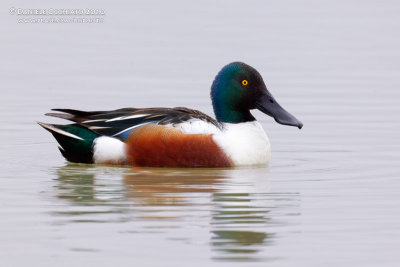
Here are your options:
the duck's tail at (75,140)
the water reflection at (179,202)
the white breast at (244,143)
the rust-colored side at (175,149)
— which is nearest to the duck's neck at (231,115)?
the white breast at (244,143)

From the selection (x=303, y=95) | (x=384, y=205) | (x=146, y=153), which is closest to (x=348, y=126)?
(x=303, y=95)

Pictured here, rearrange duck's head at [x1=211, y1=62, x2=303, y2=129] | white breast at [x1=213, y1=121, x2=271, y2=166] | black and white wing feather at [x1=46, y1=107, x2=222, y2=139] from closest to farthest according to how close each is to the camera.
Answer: white breast at [x1=213, y1=121, x2=271, y2=166] → black and white wing feather at [x1=46, y1=107, x2=222, y2=139] → duck's head at [x1=211, y1=62, x2=303, y2=129]

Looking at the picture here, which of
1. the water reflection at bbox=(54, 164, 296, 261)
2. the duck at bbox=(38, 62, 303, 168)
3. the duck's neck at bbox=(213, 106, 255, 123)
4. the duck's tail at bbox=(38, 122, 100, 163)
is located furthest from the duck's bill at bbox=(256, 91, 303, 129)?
the duck's tail at bbox=(38, 122, 100, 163)

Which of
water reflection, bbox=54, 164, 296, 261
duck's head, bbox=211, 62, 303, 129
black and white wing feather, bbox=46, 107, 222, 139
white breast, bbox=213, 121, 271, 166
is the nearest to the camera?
water reflection, bbox=54, 164, 296, 261

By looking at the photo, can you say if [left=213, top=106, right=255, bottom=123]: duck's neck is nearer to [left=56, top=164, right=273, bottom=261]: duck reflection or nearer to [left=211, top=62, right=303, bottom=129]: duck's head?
[left=211, top=62, right=303, bottom=129]: duck's head

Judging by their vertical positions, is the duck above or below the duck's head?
below

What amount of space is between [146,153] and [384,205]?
3.00 metres

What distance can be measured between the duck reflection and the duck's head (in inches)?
34.6

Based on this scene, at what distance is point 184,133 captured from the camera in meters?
11.9

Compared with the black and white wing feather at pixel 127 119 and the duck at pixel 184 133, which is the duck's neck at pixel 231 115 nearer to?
the duck at pixel 184 133

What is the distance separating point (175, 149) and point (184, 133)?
189 millimetres

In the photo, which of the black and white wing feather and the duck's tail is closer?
the black and white wing feather

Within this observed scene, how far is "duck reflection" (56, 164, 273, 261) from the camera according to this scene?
869 cm

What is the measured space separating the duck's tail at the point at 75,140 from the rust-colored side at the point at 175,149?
1.87 ft
